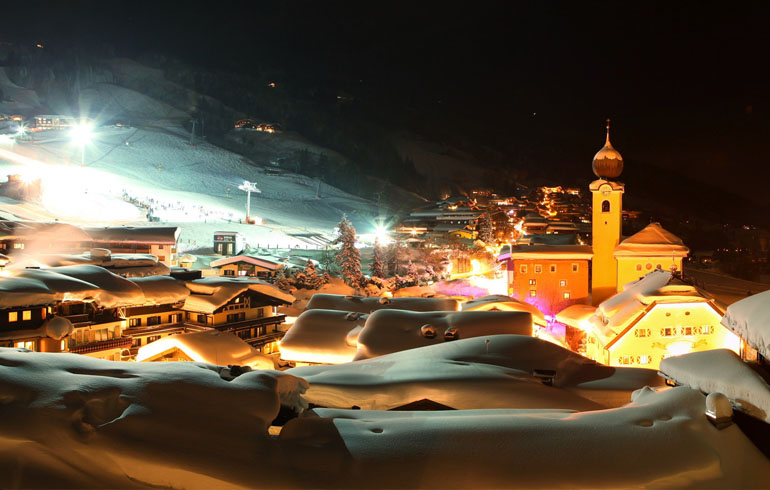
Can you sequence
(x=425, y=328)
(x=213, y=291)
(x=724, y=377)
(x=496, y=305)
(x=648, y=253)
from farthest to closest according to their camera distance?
1. (x=648, y=253)
2. (x=496, y=305)
3. (x=213, y=291)
4. (x=425, y=328)
5. (x=724, y=377)

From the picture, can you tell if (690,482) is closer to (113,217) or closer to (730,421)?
(730,421)

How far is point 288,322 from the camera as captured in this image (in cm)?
2366

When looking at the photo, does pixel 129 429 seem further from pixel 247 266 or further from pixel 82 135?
pixel 82 135

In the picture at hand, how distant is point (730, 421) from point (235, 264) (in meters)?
29.8

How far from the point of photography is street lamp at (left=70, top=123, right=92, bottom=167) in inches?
3031

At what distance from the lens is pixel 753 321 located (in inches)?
286

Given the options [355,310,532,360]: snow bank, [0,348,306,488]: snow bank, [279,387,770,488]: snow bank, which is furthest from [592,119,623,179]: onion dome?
[0,348,306,488]: snow bank

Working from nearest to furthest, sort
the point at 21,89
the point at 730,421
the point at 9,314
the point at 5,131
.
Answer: the point at 730,421 → the point at 9,314 → the point at 5,131 → the point at 21,89

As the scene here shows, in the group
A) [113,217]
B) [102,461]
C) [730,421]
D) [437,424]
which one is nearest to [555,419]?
[437,424]

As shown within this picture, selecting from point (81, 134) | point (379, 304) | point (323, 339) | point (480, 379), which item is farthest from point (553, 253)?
point (81, 134)

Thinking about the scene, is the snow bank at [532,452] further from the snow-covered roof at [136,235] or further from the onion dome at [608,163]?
the snow-covered roof at [136,235]

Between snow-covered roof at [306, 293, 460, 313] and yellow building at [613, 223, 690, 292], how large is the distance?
10108 millimetres

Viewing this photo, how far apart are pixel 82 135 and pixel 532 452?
90.9 metres

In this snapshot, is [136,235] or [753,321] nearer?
[753,321]
